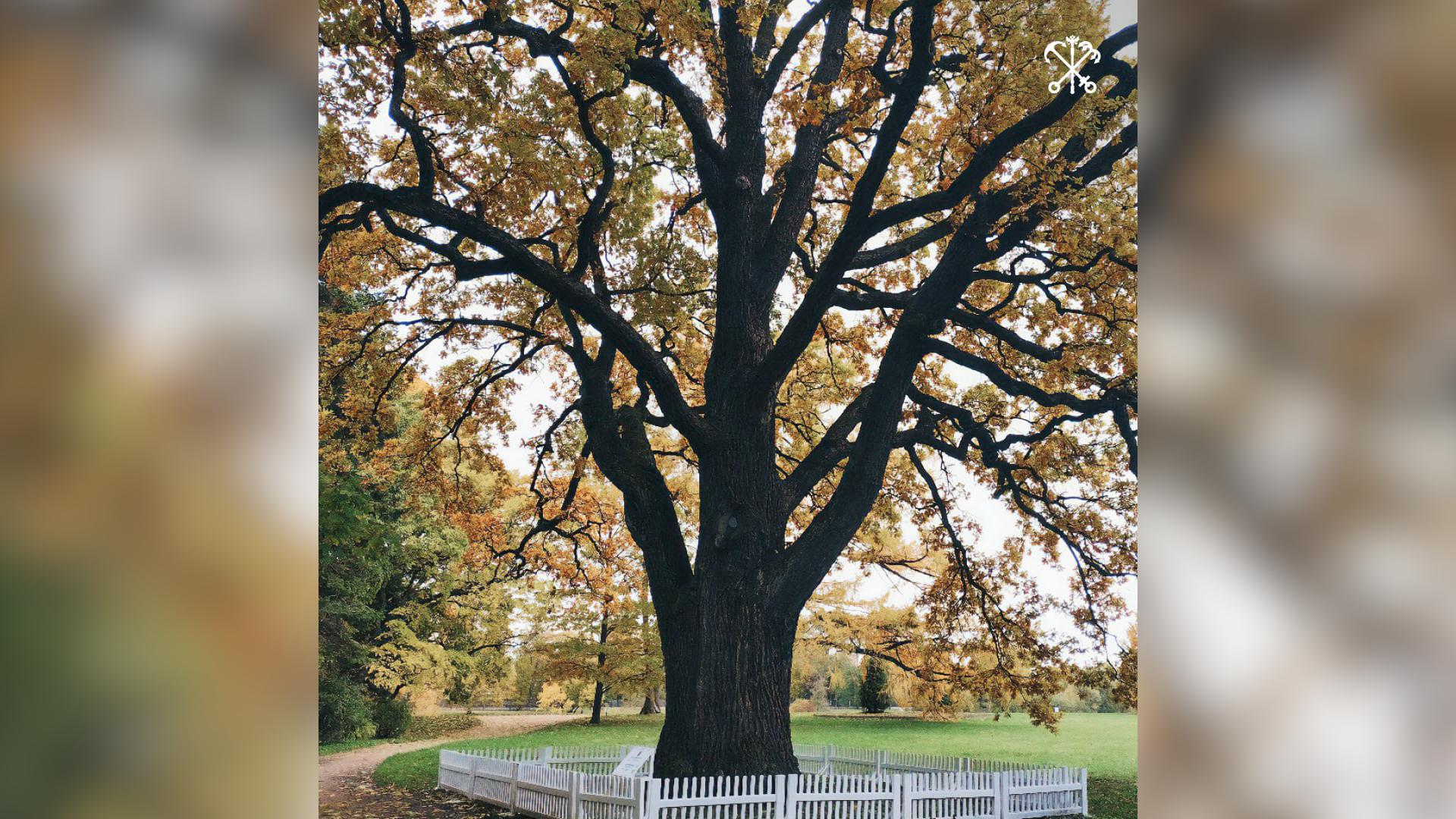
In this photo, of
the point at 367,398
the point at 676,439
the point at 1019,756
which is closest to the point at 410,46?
the point at 367,398

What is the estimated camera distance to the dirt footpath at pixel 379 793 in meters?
6.83

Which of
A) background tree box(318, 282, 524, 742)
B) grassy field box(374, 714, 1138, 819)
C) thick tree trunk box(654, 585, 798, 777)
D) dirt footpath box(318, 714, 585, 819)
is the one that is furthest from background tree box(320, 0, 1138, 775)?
grassy field box(374, 714, 1138, 819)

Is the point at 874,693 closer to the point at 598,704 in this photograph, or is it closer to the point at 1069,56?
the point at 598,704

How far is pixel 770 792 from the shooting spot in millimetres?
5207

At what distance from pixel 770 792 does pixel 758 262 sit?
10.5 ft

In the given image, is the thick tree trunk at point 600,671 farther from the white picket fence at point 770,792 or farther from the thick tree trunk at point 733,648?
the thick tree trunk at point 733,648

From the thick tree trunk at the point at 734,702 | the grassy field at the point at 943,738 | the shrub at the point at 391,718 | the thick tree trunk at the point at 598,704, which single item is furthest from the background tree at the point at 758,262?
the thick tree trunk at the point at 598,704

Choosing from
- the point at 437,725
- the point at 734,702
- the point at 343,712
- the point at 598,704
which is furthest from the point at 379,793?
the point at 598,704

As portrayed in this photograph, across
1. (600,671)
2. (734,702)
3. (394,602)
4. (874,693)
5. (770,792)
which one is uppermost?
(734,702)

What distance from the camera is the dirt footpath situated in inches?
269

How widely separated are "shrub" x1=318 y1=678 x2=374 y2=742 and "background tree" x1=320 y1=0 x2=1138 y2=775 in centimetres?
464
